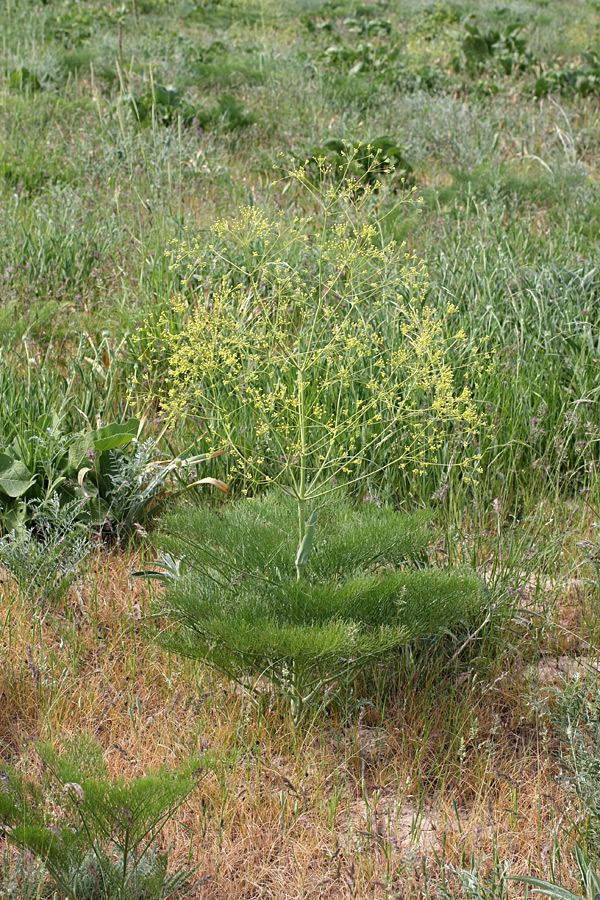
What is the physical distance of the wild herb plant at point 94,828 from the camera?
4.66ft

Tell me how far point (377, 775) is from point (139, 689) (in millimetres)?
651

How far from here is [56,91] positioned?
752 cm

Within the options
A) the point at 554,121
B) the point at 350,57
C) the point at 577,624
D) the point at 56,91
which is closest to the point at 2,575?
the point at 577,624

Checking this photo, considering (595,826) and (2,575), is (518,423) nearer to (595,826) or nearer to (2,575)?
(595,826)

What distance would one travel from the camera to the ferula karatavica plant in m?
2.00

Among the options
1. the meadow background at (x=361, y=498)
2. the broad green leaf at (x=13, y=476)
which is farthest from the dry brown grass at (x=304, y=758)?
the broad green leaf at (x=13, y=476)

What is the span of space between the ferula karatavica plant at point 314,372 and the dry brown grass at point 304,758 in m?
0.49

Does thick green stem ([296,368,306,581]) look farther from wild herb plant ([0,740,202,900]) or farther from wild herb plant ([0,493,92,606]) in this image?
wild herb plant ([0,493,92,606])

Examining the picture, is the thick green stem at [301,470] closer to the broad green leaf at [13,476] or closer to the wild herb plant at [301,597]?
the wild herb plant at [301,597]

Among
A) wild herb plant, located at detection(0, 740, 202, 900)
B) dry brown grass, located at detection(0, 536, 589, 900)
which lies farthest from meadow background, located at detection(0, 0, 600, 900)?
wild herb plant, located at detection(0, 740, 202, 900)

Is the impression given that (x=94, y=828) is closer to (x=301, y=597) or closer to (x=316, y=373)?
(x=301, y=597)

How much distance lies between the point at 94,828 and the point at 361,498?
1.58 meters

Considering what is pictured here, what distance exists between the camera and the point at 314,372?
9.51ft

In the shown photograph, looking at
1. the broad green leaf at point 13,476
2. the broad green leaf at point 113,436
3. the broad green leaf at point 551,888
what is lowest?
the broad green leaf at point 13,476
